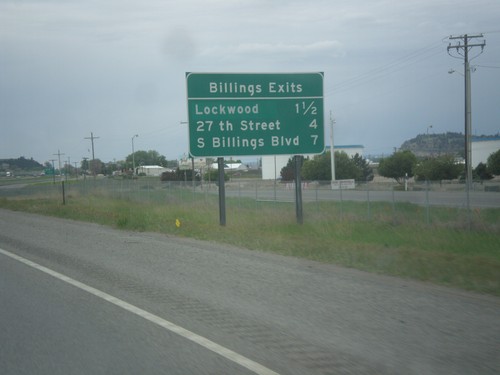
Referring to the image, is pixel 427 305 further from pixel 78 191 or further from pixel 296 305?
pixel 78 191

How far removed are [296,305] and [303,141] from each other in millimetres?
13584

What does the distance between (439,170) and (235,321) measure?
39507mm

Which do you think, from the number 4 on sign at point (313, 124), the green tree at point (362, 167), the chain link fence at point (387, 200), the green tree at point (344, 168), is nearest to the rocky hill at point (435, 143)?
the green tree at point (362, 167)

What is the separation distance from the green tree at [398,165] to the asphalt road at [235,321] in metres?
40.0

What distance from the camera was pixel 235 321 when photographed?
8.23 m

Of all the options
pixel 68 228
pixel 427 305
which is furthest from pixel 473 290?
pixel 68 228

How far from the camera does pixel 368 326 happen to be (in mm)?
7766

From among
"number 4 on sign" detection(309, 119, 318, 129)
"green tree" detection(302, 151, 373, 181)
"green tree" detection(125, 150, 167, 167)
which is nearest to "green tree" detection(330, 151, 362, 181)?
"green tree" detection(302, 151, 373, 181)

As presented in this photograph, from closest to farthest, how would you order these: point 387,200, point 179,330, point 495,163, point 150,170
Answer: point 179,330
point 387,200
point 495,163
point 150,170

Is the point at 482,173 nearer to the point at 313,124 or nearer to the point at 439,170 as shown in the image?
the point at 439,170

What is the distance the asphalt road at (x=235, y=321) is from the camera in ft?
21.1

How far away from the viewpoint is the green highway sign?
21469 mm

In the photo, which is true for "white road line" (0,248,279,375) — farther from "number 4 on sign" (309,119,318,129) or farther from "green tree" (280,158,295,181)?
"green tree" (280,158,295,181)

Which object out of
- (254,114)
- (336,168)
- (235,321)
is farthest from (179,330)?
(336,168)
